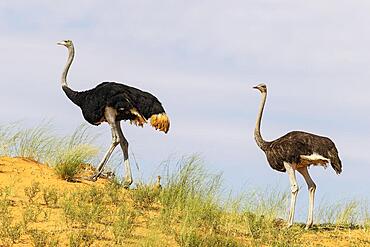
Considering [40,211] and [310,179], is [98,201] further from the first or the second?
[310,179]

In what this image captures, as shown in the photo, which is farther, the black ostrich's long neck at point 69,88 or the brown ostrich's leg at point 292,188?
the black ostrich's long neck at point 69,88

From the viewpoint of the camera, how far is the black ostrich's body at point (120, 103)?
1319 centimetres

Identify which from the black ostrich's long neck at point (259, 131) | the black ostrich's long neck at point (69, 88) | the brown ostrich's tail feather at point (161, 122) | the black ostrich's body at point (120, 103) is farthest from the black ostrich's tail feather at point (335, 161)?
the black ostrich's long neck at point (69, 88)

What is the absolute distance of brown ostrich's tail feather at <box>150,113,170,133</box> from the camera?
13297mm

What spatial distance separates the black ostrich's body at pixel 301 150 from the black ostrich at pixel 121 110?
7.52 feet

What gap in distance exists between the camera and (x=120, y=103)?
1314cm

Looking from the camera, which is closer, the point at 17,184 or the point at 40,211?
the point at 40,211

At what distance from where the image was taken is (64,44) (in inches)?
607

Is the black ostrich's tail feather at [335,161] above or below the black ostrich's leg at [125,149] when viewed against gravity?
above

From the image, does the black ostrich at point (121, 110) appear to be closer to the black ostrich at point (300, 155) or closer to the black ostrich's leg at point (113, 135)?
the black ostrich's leg at point (113, 135)

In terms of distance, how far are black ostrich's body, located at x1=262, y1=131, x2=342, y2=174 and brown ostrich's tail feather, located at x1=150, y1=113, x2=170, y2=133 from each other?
215 cm

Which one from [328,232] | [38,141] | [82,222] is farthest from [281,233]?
[38,141]

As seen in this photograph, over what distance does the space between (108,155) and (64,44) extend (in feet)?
11.1

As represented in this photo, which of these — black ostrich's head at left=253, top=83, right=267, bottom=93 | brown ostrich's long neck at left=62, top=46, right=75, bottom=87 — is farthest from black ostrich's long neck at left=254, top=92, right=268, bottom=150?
brown ostrich's long neck at left=62, top=46, right=75, bottom=87
